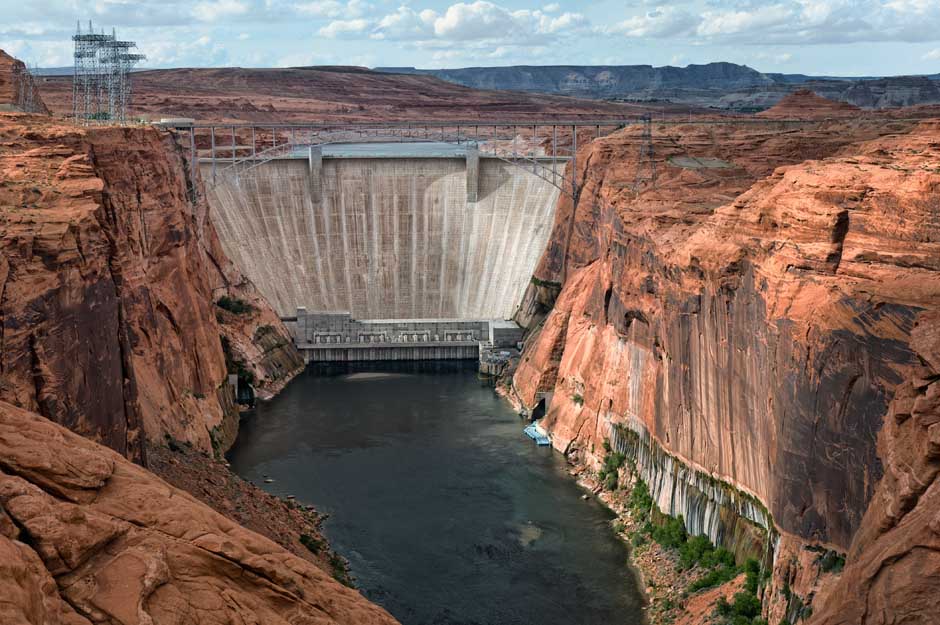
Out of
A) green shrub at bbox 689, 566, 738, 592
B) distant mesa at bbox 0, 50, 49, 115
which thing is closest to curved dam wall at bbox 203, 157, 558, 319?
distant mesa at bbox 0, 50, 49, 115

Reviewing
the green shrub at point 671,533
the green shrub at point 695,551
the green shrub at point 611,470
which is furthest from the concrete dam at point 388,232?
the green shrub at point 695,551

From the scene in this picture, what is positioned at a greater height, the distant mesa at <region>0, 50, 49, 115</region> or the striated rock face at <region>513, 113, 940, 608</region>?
the distant mesa at <region>0, 50, 49, 115</region>

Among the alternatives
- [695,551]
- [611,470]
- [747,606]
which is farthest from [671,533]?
[747,606]

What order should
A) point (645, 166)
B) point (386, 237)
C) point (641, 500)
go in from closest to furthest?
point (641, 500)
point (645, 166)
point (386, 237)

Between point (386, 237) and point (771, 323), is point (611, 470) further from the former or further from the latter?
point (386, 237)

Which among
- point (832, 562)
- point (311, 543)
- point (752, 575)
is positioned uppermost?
point (832, 562)

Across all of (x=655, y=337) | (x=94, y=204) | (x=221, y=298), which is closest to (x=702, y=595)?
(x=655, y=337)

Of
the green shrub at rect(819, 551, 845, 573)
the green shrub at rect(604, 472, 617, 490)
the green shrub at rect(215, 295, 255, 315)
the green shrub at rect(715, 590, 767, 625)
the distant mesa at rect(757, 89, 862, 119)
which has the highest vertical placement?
the distant mesa at rect(757, 89, 862, 119)

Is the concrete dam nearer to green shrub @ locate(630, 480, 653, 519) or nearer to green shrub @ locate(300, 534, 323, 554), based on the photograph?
green shrub @ locate(630, 480, 653, 519)
